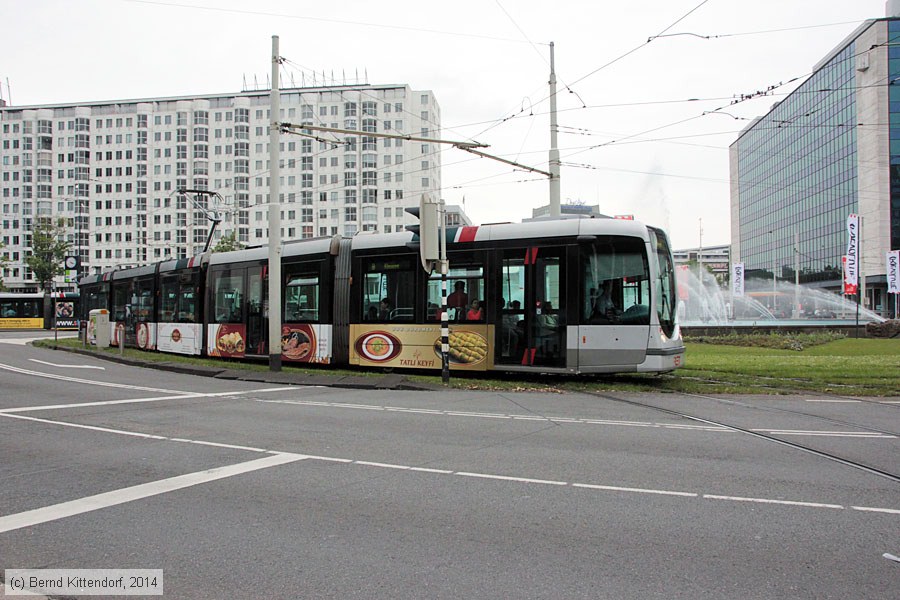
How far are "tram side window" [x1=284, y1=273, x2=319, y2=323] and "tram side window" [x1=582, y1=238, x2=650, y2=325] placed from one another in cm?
760

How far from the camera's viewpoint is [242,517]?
15.9 ft

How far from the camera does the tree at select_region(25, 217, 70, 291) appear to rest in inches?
2598

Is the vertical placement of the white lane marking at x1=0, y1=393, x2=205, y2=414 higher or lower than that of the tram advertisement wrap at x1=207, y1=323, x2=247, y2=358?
lower

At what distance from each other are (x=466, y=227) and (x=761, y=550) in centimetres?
1165

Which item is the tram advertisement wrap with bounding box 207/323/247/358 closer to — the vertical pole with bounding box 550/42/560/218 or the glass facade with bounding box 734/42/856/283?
the vertical pole with bounding box 550/42/560/218

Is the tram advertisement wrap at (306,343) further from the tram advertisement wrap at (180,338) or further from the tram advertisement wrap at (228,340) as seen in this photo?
the tram advertisement wrap at (180,338)

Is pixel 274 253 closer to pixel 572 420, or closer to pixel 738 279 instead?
pixel 572 420

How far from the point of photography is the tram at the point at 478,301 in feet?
44.0

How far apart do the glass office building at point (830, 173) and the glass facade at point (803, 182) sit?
130 millimetres

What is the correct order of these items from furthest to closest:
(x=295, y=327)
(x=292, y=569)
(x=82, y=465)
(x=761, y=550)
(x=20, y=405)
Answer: (x=295, y=327), (x=20, y=405), (x=82, y=465), (x=761, y=550), (x=292, y=569)

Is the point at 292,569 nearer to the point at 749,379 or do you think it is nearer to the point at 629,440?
the point at 629,440

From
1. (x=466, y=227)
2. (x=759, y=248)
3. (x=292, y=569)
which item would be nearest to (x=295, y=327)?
(x=466, y=227)

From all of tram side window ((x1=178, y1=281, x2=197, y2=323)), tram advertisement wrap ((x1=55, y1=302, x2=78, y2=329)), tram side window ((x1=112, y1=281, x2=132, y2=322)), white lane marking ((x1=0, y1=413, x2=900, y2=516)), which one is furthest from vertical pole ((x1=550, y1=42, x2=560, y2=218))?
tram advertisement wrap ((x1=55, y1=302, x2=78, y2=329))

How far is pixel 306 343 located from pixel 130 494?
40.8 ft
